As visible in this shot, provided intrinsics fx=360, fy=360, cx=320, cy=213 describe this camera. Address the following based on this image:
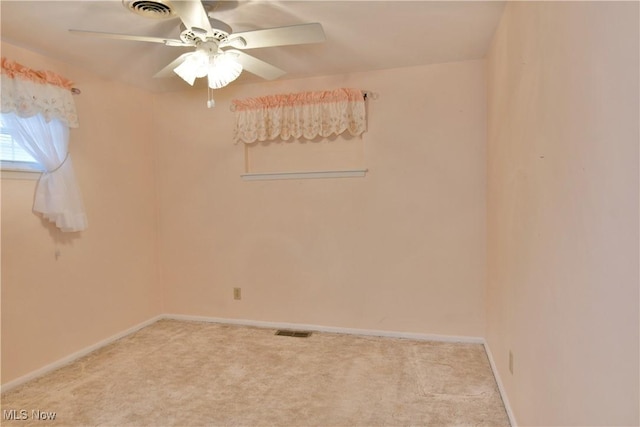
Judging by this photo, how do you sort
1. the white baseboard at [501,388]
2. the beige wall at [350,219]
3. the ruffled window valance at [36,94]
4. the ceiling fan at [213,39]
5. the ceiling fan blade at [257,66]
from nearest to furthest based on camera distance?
the ceiling fan at [213,39], the white baseboard at [501,388], the ceiling fan blade at [257,66], the ruffled window valance at [36,94], the beige wall at [350,219]

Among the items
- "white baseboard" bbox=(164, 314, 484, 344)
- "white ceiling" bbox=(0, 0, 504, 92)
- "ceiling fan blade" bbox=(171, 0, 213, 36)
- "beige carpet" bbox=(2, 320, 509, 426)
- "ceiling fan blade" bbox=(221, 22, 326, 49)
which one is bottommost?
"beige carpet" bbox=(2, 320, 509, 426)

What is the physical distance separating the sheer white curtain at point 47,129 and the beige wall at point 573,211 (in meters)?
2.97

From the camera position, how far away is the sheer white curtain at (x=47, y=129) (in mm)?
2344

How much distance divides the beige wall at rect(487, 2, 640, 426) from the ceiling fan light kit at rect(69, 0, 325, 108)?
3.50 feet

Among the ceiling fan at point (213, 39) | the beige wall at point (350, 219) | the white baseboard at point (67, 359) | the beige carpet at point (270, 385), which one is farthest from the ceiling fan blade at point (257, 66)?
the white baseboard at point (67, 359)

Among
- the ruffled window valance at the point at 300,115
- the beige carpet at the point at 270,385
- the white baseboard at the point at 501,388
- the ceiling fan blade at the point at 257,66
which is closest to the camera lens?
the white baseboard at the point at 501,388

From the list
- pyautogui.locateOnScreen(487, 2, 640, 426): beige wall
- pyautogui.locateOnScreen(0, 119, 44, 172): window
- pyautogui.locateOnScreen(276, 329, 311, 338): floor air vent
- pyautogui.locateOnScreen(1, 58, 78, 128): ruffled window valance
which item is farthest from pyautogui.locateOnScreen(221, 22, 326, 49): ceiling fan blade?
pyautogui.locateOnScreen(276, 329, 311, 338): floor air vent

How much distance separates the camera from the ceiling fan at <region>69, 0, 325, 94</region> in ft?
5.76

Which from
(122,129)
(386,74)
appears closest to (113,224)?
(122,129)

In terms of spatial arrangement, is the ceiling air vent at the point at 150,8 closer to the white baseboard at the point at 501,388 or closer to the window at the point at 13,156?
the window at the point at 13,156

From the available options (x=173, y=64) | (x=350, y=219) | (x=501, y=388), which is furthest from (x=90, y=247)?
(x=501, y=388)

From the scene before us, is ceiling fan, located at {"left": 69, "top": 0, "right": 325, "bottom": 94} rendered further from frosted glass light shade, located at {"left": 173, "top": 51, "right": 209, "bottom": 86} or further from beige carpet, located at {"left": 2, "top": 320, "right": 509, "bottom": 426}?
beige carpet, located at {"left": 2, "top": 320, "right": 509, "bottom": 426}

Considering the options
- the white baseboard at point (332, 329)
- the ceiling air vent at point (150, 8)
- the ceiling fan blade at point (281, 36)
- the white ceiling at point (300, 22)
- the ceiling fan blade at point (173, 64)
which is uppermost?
the white ceiling at point (300, 22)

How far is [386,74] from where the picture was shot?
3.09 meters
